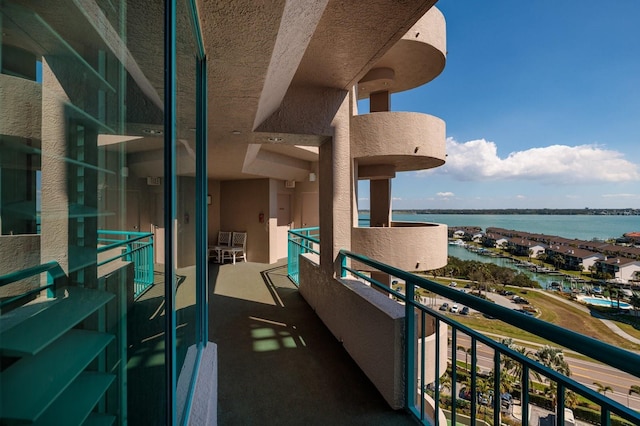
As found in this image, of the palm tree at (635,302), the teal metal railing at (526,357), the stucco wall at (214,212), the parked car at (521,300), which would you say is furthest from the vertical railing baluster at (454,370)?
the parked car at (521,300)

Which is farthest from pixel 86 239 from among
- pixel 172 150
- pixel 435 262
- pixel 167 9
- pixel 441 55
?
pixel 441 55

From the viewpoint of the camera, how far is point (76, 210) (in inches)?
16.7

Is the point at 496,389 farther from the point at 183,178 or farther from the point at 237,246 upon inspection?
the point at 237,246

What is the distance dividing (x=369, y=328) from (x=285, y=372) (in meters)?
0.92

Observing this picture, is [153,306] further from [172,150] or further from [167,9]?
[167,9]

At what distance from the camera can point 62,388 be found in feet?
1.25

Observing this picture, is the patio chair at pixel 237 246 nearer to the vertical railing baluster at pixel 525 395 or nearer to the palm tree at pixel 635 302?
the vertical railing baluster at pixel 525 395

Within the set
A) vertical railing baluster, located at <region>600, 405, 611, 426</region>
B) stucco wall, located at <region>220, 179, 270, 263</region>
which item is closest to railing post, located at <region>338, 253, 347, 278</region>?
vertical railing baluster, located at <region>600, 405, 611, 426</region>

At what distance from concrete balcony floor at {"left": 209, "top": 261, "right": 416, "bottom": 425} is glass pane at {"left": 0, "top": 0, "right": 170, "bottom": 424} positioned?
1.69 metres

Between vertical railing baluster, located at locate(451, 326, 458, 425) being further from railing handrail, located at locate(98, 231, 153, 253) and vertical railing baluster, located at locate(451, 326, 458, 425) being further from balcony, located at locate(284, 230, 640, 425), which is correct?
railing handrail, located at locate(98, 231, 153, 253)

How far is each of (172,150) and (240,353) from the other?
8.58ft

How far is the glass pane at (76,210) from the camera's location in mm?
290

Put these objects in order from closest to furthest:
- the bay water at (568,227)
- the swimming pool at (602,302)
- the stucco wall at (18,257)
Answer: the stucco wall at (18,257) < the swimming pool at (602,302) < the bay water at (568,227)

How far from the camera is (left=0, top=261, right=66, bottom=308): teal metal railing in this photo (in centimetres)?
28
